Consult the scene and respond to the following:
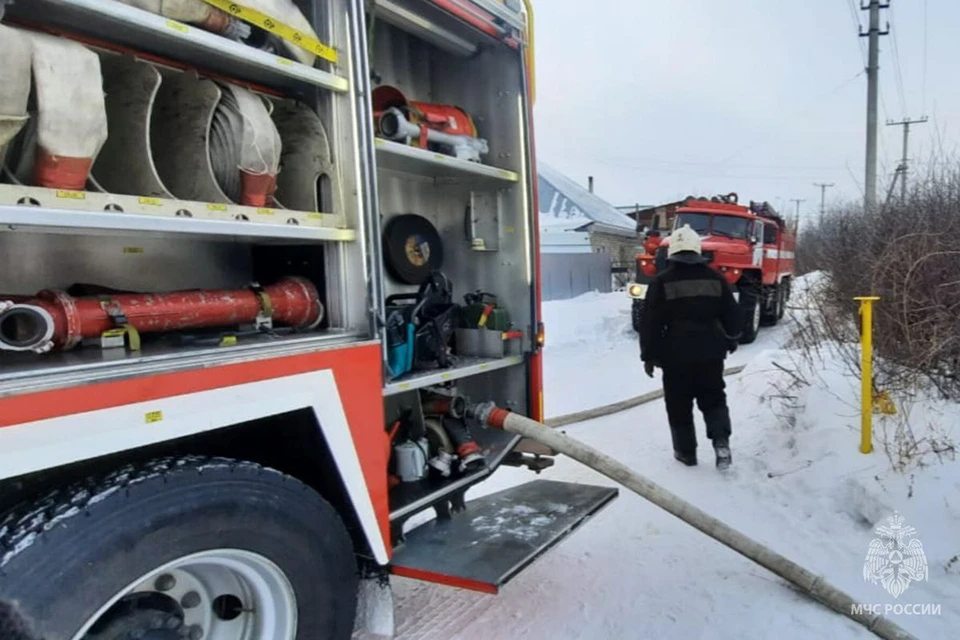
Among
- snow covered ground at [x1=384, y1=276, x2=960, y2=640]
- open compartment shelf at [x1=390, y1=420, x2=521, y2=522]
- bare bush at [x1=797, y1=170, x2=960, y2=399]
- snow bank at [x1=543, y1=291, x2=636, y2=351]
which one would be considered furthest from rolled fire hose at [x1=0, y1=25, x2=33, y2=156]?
snow bank at [x1=543, y1=291, x2=636, y2=351]

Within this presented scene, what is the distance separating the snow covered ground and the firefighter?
348 mm

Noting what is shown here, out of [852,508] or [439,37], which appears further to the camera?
[852,508]

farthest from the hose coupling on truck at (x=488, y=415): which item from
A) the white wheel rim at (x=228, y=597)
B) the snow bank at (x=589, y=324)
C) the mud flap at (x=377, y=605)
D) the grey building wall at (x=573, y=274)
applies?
the grey building wall at (x=573, y=274)

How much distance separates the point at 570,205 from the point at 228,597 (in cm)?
3408

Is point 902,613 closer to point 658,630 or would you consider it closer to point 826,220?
point 658,630

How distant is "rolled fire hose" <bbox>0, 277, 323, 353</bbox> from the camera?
6.29 ft

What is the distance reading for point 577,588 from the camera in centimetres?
345

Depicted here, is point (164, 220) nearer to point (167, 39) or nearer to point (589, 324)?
point (167, 39)

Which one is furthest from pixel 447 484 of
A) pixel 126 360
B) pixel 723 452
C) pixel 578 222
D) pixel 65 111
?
pixel 578 222

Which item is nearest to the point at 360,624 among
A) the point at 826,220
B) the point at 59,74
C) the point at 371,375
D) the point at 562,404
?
the point at 371,375

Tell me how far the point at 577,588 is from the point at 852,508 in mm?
2054

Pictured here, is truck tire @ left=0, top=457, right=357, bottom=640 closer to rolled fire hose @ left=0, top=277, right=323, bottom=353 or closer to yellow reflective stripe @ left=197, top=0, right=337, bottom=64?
rolled fire hose @ left=0, top=277, right=323, bottom=353

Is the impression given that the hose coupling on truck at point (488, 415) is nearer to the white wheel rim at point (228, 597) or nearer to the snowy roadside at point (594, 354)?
the white wheel rim at point (228, 597)

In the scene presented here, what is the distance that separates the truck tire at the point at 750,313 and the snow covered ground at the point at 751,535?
647 cm
